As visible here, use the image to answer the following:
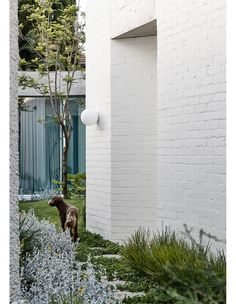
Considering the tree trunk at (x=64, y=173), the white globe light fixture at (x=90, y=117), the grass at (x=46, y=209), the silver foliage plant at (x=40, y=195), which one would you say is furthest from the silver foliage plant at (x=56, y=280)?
the silver foliage plant at (x=40, y=195)

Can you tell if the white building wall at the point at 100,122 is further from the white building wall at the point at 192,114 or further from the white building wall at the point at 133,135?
the white building wall at the point at 192,114

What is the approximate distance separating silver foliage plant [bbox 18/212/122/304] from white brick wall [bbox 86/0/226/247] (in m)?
1.16

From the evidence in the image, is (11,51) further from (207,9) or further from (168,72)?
(168,72)

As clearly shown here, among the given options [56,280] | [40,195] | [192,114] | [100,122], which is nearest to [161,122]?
[192,114]

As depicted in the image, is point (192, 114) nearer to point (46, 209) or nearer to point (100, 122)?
point (100, 122)

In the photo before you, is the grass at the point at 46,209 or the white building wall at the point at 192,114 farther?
the grass at the point at 46,209

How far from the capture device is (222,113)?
5.70m

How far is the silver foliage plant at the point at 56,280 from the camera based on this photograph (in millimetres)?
4113

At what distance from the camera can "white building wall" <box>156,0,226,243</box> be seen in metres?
5.80

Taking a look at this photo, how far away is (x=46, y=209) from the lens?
12625 millimetres

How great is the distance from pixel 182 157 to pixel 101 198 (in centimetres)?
268

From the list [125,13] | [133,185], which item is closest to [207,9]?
Result: [125,13]

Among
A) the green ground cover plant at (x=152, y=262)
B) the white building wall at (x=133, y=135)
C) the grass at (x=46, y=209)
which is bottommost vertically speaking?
the grass at (x=46, y=209)

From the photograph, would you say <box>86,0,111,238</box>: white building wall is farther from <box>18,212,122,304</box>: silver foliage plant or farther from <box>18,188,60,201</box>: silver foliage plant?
<box>18,188,60,201</box>: silver foliage plant
